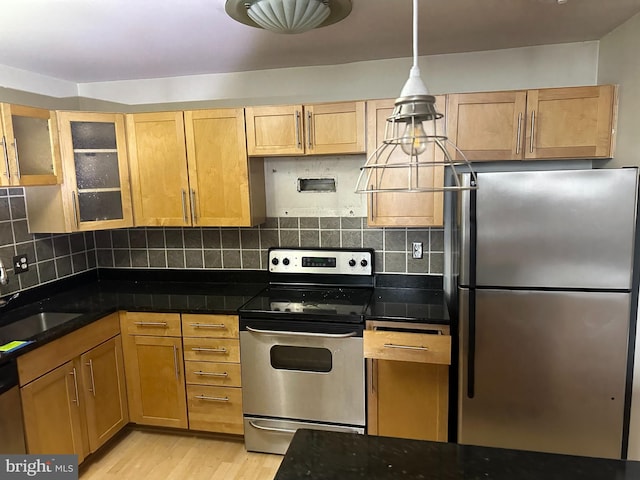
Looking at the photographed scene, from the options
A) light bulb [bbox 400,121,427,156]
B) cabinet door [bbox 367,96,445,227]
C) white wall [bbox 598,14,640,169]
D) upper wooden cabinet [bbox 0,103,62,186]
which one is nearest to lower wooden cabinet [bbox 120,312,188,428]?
upper wooden cabinet [bbox 0,103,62,186]

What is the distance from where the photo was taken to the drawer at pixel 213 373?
97.3 inches

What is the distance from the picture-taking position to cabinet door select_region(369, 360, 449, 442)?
2.22m

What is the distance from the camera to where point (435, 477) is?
1029mm

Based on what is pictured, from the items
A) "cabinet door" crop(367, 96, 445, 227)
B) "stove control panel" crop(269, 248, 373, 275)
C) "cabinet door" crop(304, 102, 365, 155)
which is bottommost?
"stove control panel" crop(269, 248, 373, 275)

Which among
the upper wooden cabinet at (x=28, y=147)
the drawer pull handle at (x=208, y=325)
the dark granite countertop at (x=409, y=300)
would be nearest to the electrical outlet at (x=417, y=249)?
the dark granite countertop at (x=409, y=300)

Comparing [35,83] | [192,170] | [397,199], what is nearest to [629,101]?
[397,199]

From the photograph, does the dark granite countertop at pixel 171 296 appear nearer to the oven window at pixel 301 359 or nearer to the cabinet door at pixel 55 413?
A: the cabinet door at pixel 55 413

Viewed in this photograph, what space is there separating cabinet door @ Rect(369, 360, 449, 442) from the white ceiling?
5.50 feet

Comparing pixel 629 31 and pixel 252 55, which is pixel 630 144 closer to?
pixel 629 31

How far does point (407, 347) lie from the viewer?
207 cm

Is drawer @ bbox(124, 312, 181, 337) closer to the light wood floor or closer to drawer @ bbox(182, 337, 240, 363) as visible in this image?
drawer @ bbox(182, 337, 240, 363)

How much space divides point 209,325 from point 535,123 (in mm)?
2072

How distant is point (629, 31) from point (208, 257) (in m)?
2.69

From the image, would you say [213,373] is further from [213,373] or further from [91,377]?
[91,377]
